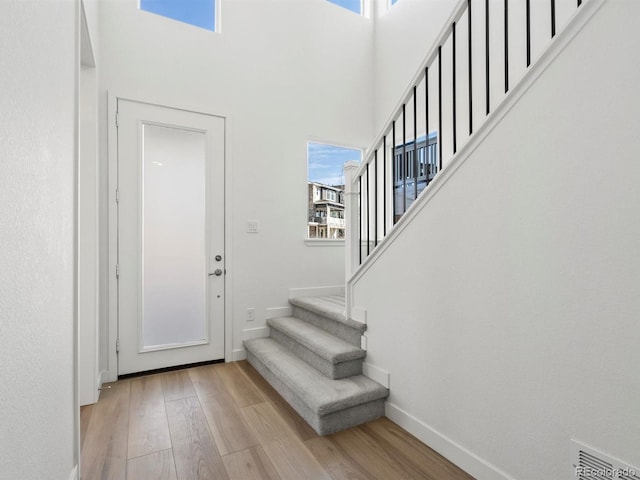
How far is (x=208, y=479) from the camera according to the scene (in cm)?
167

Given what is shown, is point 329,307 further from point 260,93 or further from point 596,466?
point 260,93

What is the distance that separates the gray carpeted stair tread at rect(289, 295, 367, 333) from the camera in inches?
101

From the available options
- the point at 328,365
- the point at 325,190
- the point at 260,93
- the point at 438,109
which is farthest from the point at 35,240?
the point at 325,190

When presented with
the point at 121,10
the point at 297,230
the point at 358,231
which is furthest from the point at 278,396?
the point at 121,10

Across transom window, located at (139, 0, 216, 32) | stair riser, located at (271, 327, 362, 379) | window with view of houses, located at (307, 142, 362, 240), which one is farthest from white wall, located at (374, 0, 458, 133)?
stair riser, located at (271, 327, 362, 379)

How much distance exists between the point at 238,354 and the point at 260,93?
2.63m

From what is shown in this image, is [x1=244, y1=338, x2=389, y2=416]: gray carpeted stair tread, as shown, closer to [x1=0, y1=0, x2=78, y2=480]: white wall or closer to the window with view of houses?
[x1=0, y1=0, x2=78, y2=480]: white wall

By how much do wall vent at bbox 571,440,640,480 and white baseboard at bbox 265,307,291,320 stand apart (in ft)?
8.65

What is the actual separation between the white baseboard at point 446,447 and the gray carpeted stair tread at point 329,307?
59 centimetres

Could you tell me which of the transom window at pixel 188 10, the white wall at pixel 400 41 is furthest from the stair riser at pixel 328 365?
the transom window at pixel 188 10

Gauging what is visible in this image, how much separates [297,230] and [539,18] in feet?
8.85

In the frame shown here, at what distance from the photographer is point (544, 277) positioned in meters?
1.36

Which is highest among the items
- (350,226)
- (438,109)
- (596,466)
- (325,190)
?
(438,109)

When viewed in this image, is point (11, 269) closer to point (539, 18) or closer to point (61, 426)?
point (61, 426)
